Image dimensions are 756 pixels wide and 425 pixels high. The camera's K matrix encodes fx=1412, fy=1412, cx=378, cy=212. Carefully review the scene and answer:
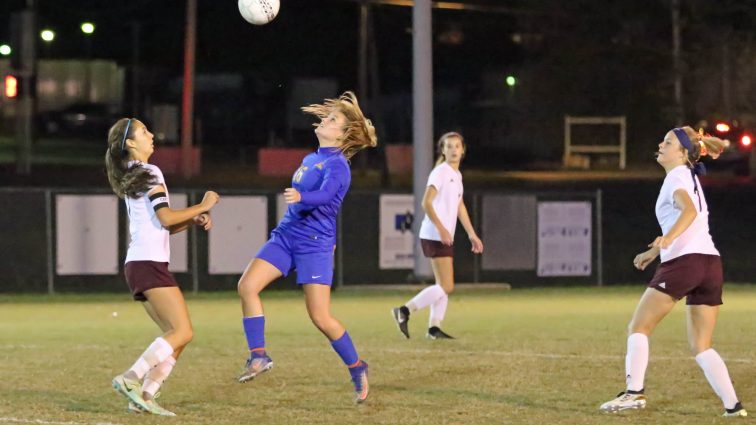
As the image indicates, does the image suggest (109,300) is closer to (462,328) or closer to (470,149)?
(462,328)

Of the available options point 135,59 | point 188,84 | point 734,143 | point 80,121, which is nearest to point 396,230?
point 188,84

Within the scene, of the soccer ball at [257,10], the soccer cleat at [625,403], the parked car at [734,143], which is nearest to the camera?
the soccer cleat at [625,403]

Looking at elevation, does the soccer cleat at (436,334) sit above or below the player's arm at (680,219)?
below

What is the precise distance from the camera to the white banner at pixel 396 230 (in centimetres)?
2261

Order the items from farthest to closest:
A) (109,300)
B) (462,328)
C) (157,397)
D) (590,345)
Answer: (109,300) < (462,328) < (590,345) < (157,397)

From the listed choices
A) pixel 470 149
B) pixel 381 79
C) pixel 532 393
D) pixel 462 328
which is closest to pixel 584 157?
pixel 470 149

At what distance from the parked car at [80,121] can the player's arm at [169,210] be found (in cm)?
4866

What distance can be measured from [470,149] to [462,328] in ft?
133

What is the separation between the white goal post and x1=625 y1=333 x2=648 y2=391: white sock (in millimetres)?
37609

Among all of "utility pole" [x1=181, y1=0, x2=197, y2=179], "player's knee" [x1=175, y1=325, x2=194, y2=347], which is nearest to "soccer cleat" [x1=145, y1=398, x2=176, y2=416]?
"player's knee" [x1=175, y1=325, x2=194, y2=347]

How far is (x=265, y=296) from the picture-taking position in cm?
2173

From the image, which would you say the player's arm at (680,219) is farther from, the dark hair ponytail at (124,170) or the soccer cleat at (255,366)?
the dark hair ponytail at (124,170)

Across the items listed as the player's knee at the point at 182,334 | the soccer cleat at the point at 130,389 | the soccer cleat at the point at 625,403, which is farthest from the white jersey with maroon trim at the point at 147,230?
the soccer cleat at the point at 625,403

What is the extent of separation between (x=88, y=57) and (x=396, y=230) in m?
39.9
